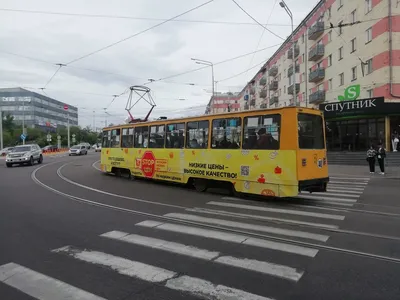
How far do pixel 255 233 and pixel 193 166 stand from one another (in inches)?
243

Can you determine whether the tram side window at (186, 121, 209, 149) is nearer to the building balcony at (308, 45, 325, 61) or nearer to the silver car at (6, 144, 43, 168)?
the silver car at (6, 144, 43, 168)

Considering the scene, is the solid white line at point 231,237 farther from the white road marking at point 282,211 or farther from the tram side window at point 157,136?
the tram side window at point 157,136

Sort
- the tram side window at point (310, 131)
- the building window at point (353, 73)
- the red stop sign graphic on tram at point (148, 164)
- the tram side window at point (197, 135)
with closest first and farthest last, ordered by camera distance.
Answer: the tram side window at point (310, 131), the tram side window at point (197, 135), the red stop sign graphic on tram at point (148, 164), the building window at point (353, 73)

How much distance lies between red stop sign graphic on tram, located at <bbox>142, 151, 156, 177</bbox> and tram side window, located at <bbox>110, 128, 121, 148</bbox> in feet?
9.34

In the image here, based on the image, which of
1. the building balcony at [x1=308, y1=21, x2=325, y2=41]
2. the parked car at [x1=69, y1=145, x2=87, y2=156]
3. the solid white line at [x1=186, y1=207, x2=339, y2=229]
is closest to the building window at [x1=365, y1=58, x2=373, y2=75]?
the building balcony at [x1=308, y1=21, x2=325, y2=41]

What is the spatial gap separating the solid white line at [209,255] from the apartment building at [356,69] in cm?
1873

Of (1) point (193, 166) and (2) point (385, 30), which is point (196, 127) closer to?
(1) point (193, 166)

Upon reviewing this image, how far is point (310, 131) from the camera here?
9914mm

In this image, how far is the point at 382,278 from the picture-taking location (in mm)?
4297

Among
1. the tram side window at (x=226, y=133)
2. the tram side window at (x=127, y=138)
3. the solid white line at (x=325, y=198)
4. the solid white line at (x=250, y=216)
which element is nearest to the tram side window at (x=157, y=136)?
the tram side window at (x=127, y=138)

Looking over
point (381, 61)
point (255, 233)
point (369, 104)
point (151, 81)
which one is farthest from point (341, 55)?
point (255, 233)

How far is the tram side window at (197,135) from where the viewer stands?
1199 cm

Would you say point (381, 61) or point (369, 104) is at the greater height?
point (381, 61)

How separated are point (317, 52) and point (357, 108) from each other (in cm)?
1305
